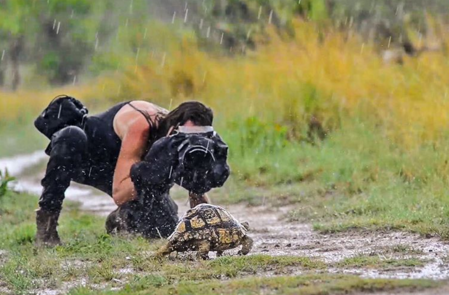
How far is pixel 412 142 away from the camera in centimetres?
812

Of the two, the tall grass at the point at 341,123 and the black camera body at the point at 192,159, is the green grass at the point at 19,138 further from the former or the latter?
the black camera body at the point at 192,159

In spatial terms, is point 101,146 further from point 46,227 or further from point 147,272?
point 147,272

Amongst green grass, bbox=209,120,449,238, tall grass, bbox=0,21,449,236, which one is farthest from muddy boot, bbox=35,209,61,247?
tall grass, bbox=0,21,449,236

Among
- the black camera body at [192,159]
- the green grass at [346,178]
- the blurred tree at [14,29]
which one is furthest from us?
the blurred tree at [14,29]

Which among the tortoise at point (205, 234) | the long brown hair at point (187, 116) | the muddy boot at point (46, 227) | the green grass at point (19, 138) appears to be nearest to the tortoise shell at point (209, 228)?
the tortoise at point (205, 234)

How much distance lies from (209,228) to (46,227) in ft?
4.65

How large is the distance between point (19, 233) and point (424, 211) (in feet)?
9.53

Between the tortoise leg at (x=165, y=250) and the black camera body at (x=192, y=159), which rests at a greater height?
the black camera body at (x=192, y=159)

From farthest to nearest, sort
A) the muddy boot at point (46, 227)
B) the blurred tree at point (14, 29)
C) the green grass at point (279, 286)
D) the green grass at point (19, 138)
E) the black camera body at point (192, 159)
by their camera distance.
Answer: the blurred tree at point (14, 29) → the green grass at point (19, 138) → the muddy boot at point (46, 227) → the black camera body at point (192, 159) → the green grass at point (279, 286)

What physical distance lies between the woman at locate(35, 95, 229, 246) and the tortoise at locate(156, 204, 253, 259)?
1.37 ft

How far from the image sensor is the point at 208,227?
4.69 m

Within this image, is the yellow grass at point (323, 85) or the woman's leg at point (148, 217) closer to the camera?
the woman's leg at point (148, 217)

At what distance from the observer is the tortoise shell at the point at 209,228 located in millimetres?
4664

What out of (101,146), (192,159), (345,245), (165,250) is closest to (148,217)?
(101,146)
